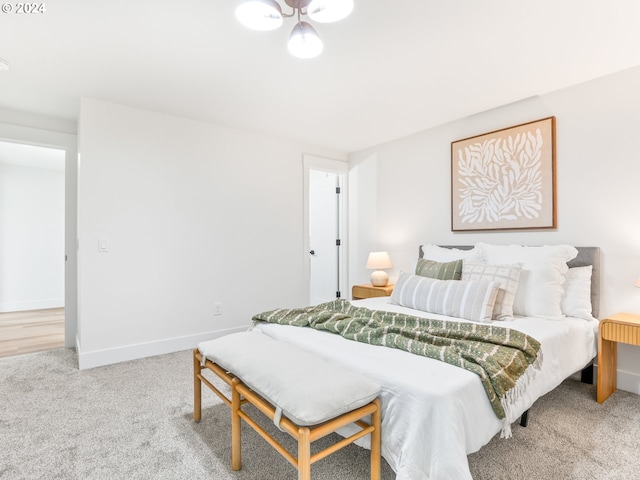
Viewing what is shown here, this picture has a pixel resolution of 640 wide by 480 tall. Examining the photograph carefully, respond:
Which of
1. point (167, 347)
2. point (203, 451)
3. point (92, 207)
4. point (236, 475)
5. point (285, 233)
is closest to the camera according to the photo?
point (236, 475)

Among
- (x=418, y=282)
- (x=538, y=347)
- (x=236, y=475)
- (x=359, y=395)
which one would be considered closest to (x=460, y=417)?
(x=359, y=395)

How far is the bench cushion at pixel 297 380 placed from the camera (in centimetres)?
127

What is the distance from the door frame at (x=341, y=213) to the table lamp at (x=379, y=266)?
Result: 82cm

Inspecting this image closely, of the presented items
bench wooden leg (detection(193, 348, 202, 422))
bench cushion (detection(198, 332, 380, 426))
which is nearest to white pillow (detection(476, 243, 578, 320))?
bench cushion (detection(198, 332, 380, 426))

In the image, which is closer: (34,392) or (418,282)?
(34,392)

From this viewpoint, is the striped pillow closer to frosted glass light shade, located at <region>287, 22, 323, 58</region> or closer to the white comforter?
the white comforter

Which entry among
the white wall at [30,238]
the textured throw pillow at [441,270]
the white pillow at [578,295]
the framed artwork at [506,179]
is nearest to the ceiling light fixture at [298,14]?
the textured throw pillow at [441,270]

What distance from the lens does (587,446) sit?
1781 mm

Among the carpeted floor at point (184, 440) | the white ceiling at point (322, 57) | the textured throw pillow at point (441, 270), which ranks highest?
the white ceiling at point (322, 57)

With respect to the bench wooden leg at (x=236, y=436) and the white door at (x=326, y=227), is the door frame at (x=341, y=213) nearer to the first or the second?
the white door at (x=326, y=227)

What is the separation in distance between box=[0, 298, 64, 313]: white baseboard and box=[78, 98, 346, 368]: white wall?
3.53 m

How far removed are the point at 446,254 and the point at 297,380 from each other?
2.20 meters

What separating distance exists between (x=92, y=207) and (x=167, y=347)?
1.47 meters

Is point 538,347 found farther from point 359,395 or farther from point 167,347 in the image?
point 167,347
